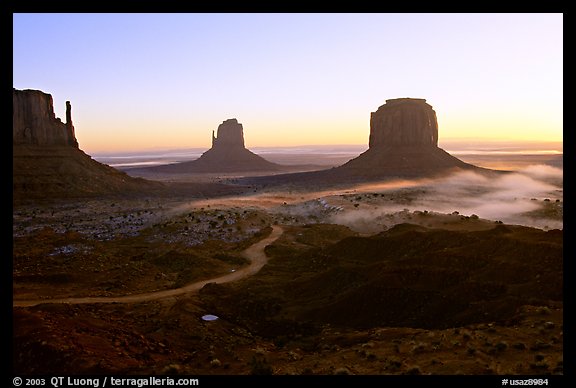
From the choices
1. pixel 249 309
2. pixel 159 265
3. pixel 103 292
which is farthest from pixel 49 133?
pixel 249 309

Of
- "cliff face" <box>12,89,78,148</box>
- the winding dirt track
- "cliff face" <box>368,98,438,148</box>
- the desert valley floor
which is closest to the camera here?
the desert valley floor

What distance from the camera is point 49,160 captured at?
288ft

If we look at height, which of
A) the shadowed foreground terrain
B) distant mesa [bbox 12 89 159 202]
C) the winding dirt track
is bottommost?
the winding dirt track

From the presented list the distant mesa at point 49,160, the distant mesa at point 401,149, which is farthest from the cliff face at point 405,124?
the distant mesa at point 49,160

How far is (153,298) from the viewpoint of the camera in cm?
2564

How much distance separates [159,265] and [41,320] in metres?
18.8

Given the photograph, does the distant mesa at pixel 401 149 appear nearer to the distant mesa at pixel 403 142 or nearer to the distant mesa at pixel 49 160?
the distant mesa at pixel 403 142

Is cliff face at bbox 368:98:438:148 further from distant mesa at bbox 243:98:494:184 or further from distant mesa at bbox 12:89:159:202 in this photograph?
distant mesa at bbox 12:89:159:202

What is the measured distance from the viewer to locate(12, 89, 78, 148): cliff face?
9056 centimetres

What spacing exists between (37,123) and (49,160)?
12.1 metres

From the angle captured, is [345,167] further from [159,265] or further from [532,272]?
[532,272]

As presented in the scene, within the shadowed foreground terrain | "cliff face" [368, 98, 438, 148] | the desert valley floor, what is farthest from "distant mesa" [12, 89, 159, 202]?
"cliff face" [368, 98, 438, 148]

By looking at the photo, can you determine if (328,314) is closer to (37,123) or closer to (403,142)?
(37,123)

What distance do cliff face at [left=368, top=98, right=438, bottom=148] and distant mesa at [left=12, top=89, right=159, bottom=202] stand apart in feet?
252
